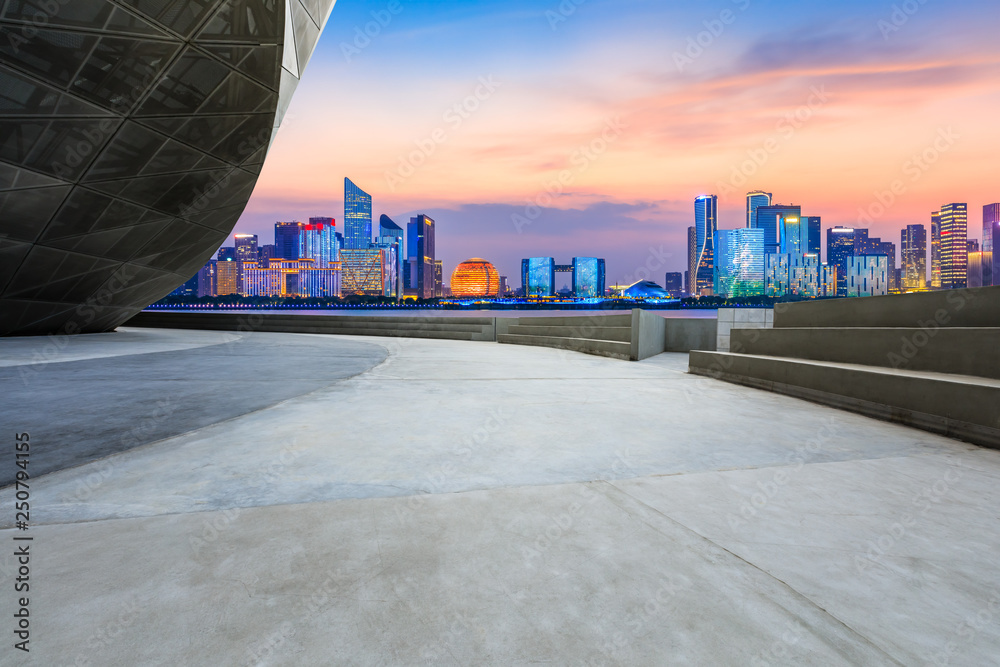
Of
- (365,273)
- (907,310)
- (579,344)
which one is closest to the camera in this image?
(907,310)

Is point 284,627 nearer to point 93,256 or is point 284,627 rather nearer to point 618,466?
point 618,466

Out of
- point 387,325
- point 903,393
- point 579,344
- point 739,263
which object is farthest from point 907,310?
point 739,263

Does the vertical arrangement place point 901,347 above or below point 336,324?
above

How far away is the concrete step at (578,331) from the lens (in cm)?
1292

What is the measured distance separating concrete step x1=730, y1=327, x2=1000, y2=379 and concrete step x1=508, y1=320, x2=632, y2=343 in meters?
4.66

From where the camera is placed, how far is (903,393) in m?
4.99

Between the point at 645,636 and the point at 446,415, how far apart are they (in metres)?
3.73

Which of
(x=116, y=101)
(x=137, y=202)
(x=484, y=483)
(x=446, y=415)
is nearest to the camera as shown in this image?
(x=484, y=483)

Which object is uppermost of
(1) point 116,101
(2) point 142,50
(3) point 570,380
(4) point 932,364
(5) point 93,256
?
(2) point 142,50

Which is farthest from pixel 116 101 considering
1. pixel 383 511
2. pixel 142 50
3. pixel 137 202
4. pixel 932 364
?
pixel 932 364

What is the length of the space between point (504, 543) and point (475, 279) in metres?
172

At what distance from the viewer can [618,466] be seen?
3.49 m

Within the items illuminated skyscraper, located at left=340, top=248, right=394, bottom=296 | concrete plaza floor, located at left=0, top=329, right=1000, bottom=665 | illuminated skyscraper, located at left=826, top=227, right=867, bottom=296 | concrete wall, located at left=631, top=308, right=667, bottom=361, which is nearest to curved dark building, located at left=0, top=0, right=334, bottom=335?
A: concrete plaza floor, located at left=0, top=329, right=1000, bottom=665

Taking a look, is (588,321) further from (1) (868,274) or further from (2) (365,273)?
(2) (365,273)
